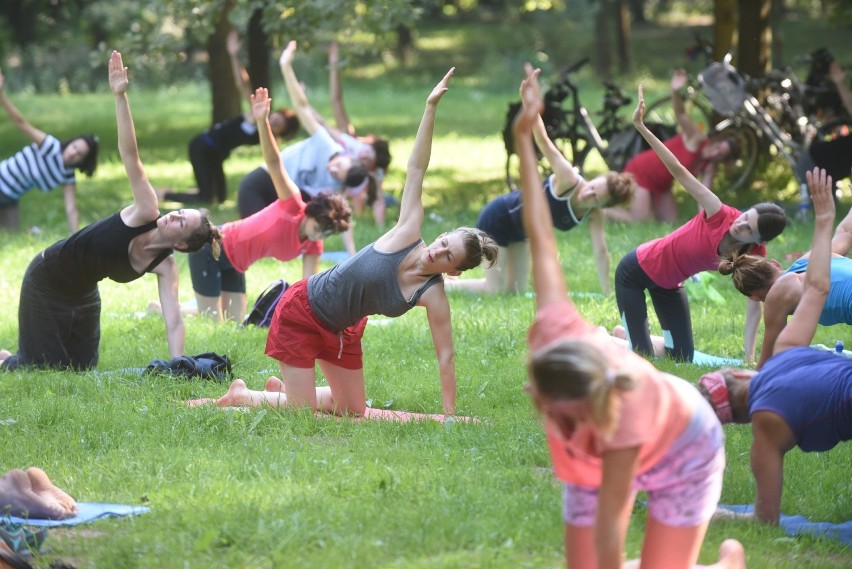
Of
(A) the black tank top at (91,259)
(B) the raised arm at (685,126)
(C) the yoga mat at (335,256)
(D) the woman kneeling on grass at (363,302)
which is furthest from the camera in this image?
(B) the raised arm at (685,126)

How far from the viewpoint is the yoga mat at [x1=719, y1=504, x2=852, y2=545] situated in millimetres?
4816

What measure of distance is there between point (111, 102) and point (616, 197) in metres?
17.5

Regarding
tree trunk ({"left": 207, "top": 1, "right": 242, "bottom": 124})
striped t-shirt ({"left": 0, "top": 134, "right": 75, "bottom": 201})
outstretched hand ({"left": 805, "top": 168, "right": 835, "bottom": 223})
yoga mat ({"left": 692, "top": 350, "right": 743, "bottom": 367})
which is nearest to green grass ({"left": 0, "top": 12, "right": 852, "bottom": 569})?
yoga mat ({"left": 692, "top": 350, "right": 743, "bottom": 367})

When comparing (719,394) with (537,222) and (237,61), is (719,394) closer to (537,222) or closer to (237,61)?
(537,222)

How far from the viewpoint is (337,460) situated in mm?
5422

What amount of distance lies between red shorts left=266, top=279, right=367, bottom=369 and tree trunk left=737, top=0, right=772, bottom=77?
402 inches

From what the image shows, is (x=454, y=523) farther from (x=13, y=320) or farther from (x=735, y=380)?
(x=13, y=320)

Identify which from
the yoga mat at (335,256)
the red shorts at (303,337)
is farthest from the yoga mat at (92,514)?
the yoga mat at (335,256)

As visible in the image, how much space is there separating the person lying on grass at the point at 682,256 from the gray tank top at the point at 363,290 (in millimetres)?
1844

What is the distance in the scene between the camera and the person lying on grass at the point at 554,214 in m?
8.60

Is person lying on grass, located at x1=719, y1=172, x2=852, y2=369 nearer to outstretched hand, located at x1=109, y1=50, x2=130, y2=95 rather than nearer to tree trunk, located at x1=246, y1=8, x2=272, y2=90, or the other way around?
outstretched hand, located at x1=109, y1=50, x2=130, y2=95

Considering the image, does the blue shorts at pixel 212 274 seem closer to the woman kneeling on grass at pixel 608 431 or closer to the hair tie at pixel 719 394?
the hair tie at pixel 719 394

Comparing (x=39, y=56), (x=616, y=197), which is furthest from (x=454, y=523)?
(x=39, y=56)

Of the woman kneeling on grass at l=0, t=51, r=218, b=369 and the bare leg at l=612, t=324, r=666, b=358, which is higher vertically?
the woman kneeling on grass at l=0, t=51, r=218, b=369
